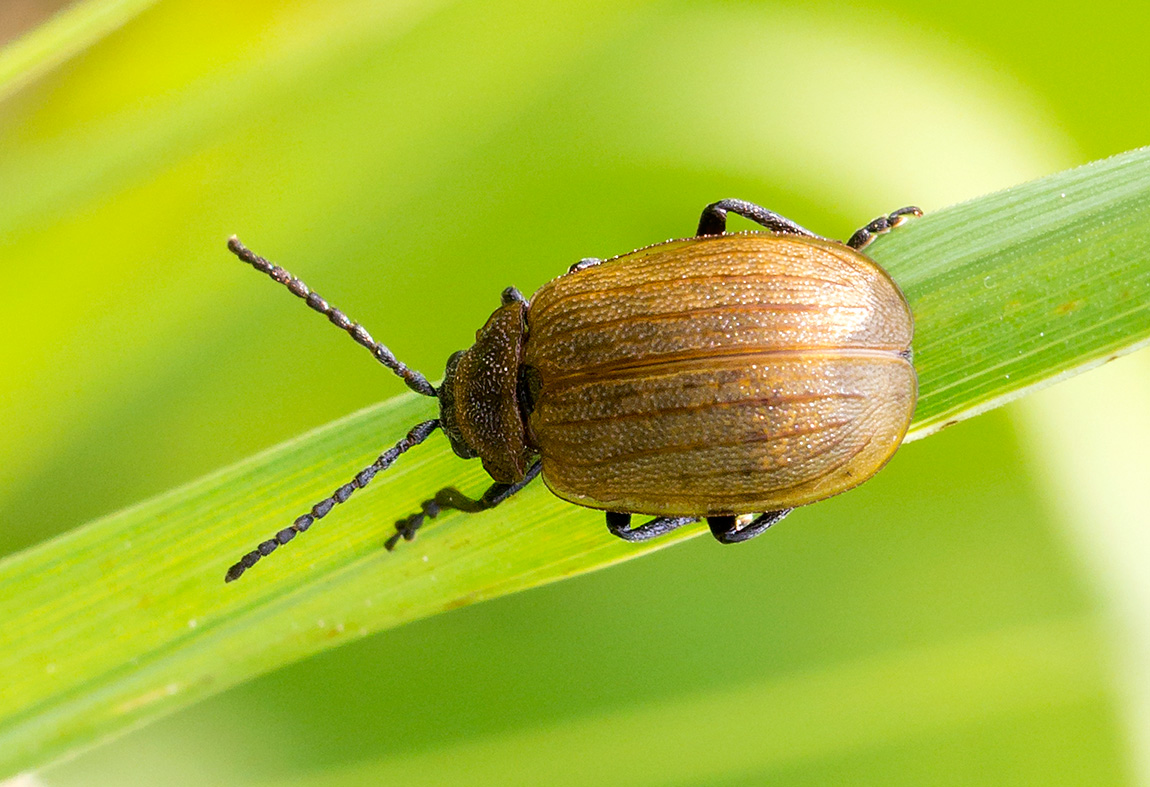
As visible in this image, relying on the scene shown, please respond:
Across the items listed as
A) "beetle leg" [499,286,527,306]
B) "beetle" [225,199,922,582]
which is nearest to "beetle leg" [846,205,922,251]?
"beetle" [225,199,922,582]

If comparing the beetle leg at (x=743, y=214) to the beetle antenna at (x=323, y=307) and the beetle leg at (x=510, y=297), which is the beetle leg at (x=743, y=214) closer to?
the beetle leg at (x=510, y=297)

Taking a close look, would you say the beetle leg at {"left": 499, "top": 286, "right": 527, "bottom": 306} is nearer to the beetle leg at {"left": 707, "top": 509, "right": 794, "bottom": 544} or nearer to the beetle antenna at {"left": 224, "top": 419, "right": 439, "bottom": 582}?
the beetle antenna at {"left": 224, "top": 419, "right": 439, "bottom": 582}

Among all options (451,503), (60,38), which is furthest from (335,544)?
(60,38)

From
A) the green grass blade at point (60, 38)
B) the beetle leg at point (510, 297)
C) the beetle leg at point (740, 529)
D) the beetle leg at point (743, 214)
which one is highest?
the green grass blade at point (60, 38)

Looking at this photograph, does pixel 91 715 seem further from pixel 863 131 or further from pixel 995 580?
pixel 863 131

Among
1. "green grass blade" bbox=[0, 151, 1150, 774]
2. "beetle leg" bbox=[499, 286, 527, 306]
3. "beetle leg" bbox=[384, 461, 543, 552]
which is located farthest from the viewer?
"beetle leg" bbox=[499, 286, 527, 306]

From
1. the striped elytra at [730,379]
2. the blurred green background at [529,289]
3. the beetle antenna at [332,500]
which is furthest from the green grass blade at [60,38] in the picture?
the striped elytra at [730,379]
